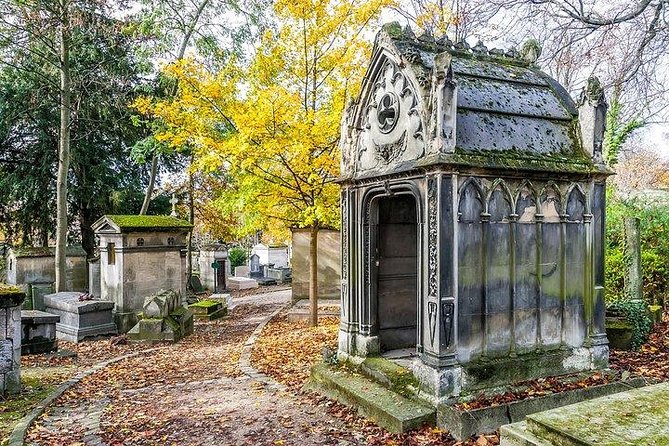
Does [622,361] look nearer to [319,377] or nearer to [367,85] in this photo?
[319,377]

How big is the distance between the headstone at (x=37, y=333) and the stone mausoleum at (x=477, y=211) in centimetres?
678

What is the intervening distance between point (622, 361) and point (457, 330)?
319 centimetres

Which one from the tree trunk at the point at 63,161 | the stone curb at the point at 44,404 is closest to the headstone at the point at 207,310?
the tree trunk at the point at 63,161

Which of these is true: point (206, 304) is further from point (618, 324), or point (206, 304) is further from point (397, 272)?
point (618, 324)

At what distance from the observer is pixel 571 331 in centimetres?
588

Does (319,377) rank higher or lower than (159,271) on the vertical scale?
lower

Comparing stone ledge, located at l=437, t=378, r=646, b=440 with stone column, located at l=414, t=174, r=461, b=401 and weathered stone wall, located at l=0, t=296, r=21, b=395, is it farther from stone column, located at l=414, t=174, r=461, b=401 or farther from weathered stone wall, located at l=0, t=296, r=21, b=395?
weathered stone wall, located at l=0, t=296, r=21, b=395

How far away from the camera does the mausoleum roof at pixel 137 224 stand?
40.4 feet

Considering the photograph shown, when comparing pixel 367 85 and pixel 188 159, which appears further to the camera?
pixel 188 159

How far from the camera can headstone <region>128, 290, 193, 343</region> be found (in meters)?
Result: 10.9

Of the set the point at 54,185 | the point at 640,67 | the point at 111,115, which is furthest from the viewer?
the point at 54,185

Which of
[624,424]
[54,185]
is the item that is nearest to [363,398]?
[624,424]

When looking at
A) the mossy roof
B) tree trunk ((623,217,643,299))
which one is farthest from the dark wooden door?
the mossy roof

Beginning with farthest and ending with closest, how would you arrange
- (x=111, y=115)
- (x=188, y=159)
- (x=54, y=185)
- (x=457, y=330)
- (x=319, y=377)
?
(x=188, y=159) → (x=54, y=185) → (x=111, y=115) → (x=319, y=377) → (x=457, y=330)
